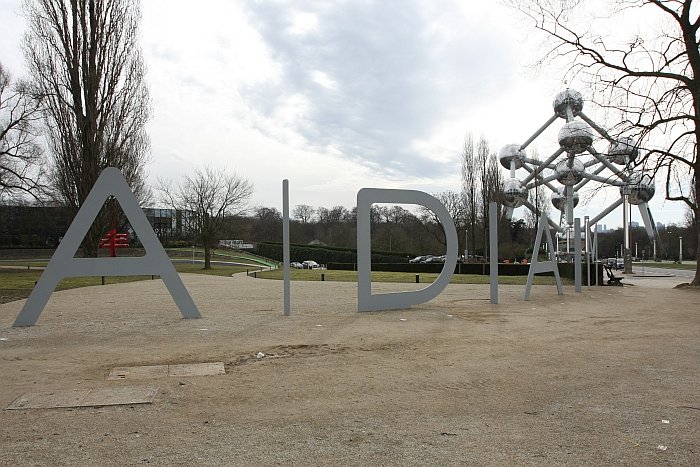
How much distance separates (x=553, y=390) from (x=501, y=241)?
1827 inches

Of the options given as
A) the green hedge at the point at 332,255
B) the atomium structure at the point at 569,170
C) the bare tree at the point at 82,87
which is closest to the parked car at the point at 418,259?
the green hedge at the point at 332,255

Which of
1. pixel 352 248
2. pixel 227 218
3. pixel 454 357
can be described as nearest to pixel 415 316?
pixel 454 357

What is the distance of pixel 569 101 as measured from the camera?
3588 cm

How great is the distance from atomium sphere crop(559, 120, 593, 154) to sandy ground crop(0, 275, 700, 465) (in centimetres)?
2170

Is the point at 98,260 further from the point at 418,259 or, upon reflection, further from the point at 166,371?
Answer: the point at 418,259

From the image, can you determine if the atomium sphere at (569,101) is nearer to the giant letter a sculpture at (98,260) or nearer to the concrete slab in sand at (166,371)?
the giant letter a sculpture at (98,260)

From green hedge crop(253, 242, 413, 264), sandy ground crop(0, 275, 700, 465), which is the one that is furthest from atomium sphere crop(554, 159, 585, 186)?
sandy ground crop(0, 275, 700, 465)

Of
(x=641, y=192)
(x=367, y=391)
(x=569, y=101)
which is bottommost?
(x=367, y=391)

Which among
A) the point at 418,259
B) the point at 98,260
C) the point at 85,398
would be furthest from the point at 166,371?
the point at 418,259

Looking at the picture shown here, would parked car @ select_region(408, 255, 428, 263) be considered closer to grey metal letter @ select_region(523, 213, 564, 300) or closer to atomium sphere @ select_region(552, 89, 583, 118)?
atomium sphere @ select_region(552, 89, 583, 118)

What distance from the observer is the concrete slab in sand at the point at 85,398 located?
5.09 meters

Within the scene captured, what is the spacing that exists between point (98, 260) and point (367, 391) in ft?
24.1

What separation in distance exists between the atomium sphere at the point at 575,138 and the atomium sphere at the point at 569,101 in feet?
16.9

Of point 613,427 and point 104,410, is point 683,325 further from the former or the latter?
point 104,410
